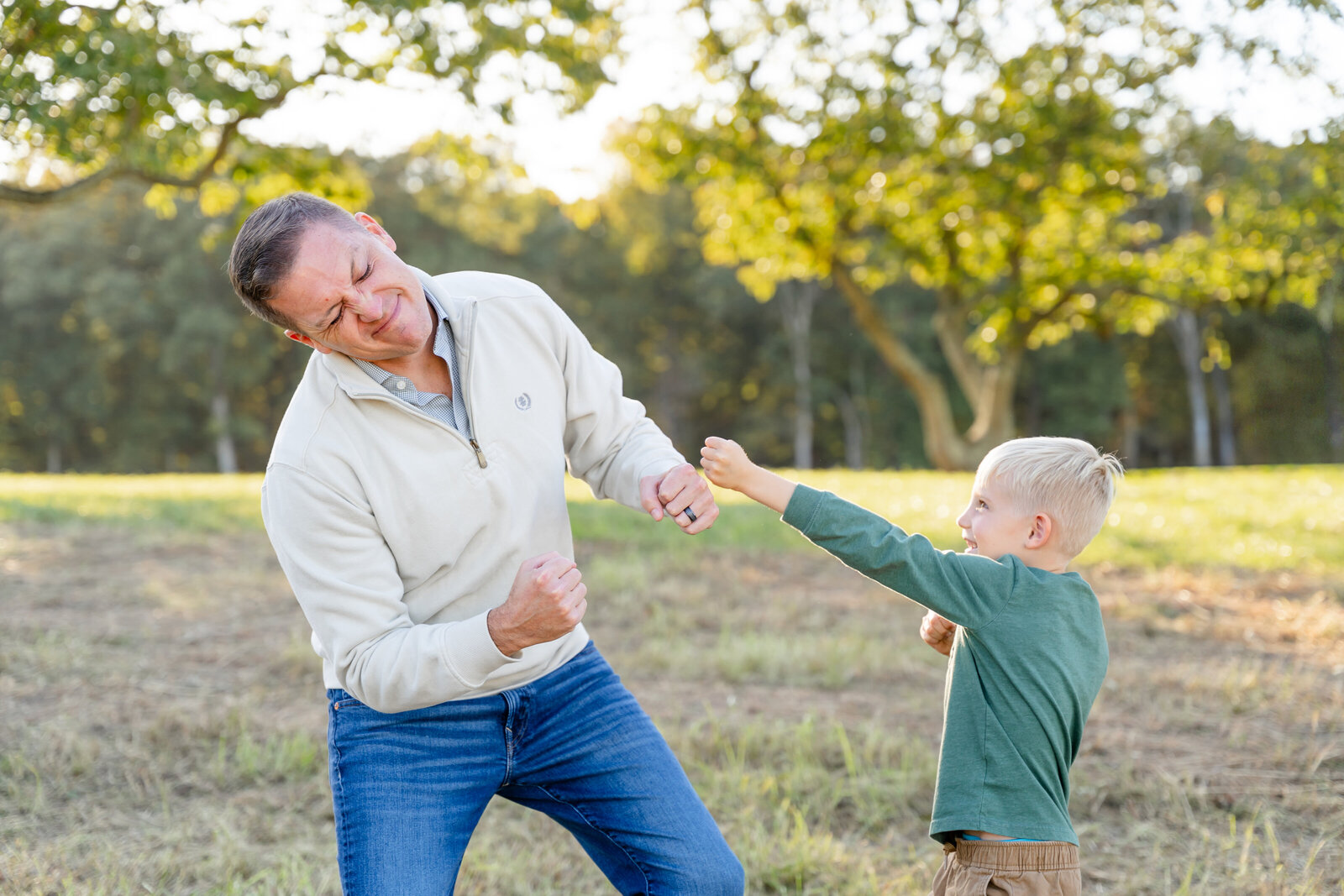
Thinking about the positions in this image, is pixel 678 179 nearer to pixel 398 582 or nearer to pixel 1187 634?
pixel 1187 634

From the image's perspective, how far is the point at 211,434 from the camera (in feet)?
133

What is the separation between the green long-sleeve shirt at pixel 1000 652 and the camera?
2273 millimetres

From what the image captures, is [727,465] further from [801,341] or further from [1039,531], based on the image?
[801,341]

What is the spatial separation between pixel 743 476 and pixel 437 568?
81 cm

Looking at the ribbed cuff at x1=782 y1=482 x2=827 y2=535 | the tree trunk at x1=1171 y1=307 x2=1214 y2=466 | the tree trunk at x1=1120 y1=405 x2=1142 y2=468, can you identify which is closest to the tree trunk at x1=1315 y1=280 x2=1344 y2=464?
the tree trunk at x1=1171 y1=307 x2=1214 y2=466

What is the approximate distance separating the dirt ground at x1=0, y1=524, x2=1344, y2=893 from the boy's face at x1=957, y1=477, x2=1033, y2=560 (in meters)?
1.52

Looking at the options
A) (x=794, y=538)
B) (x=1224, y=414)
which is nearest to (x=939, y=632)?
(x=794, y=538)

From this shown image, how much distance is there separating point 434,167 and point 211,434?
13676 millimetres

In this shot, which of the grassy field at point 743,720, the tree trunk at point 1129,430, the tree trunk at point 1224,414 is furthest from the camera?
the tree trunk at point 1129,430

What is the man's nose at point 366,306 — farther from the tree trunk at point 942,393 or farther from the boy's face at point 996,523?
the tree trunk at point 942,393

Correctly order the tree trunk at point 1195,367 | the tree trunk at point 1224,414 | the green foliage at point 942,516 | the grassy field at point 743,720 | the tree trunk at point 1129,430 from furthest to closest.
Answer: the tree trunk at point 1129,430 < the tree trunk at point 1224,414 < the tree trunk at point 1195,367 < the green foliage at point 942,516 < the grassy field at point 743,720

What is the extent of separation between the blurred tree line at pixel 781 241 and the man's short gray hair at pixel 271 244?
187 inches

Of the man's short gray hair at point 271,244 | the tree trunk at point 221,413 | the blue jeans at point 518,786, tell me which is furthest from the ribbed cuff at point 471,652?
the tree trunk at point 221,413

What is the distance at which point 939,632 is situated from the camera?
106 inches
